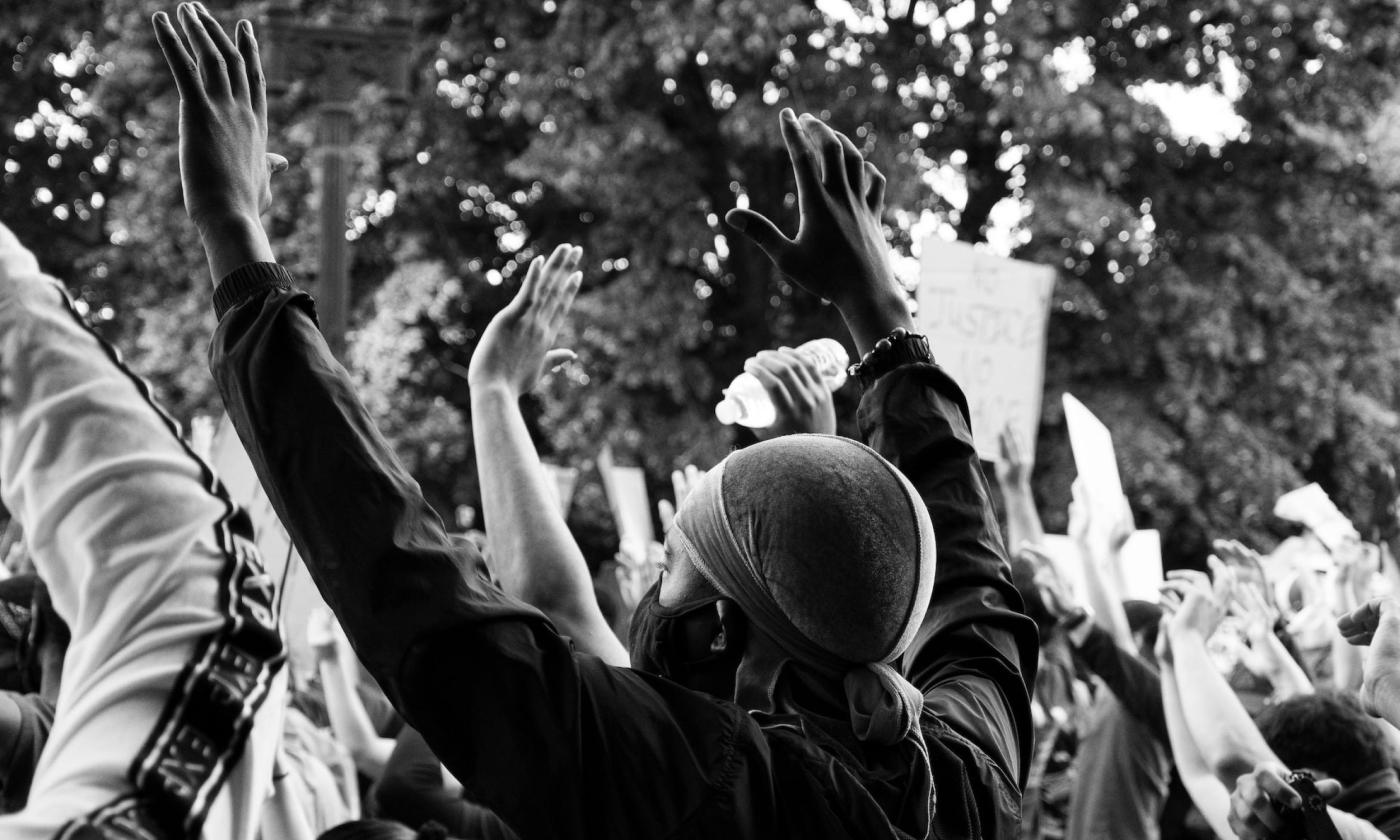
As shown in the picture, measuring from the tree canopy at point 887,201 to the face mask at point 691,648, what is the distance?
1004 cm

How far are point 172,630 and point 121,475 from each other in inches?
4.3

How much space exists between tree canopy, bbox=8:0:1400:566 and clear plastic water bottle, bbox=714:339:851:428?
8883mm

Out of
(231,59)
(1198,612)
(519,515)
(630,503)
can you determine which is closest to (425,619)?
(231,59)

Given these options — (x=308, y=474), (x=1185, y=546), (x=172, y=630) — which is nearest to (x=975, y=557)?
(x=308, y=474)

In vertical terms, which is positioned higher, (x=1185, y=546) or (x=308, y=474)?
(x=308, y=474)

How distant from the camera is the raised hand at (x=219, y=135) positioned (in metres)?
1.40

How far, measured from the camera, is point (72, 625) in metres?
1.02

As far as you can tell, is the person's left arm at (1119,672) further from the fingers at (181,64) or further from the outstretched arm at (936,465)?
the fingers at (181,64)

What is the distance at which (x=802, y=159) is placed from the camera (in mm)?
2172

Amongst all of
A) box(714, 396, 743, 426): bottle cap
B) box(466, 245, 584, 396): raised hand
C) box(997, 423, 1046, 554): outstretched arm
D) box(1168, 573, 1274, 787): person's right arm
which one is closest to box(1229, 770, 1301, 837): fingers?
box(1168, 573, 1274, 787): person's right arm

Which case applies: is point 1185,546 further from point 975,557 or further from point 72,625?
point 72,625

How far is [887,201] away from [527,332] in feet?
31.2

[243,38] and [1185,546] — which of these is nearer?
[243,38]

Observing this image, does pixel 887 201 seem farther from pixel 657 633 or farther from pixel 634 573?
pixel 657 633
